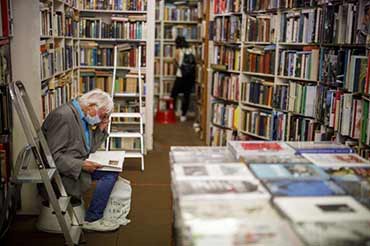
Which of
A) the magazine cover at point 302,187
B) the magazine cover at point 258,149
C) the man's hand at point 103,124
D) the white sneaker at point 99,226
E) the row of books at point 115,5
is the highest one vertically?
the row of books at point 115,5

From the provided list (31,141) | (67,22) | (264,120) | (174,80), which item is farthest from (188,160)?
(174,80)

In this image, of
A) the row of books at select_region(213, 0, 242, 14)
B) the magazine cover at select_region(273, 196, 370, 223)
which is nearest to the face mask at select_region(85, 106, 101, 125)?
the magazine cover at select_region(273, 196, 370, 223)

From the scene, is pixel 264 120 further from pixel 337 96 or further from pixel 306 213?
pixel 306 213

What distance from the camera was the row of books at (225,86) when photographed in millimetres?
5453

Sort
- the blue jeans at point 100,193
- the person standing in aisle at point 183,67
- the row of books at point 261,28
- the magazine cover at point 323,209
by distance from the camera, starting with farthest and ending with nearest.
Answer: the person standing in aisle at point 183,67
the row of books at point 261,28
the blue jeans at point 100,193
the magazine cover at point 323,209

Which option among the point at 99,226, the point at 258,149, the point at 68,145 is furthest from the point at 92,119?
the point at 258,149

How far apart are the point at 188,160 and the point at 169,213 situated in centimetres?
186

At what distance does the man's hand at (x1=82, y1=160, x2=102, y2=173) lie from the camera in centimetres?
328

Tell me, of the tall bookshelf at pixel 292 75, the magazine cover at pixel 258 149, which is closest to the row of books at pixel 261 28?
the tall bookshelf at pixel 292 75

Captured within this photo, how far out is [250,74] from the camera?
5.27 m

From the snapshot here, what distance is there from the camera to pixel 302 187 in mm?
1817

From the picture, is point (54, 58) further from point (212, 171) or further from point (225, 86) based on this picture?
point (212, 171)

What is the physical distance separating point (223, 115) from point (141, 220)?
2.38 metres

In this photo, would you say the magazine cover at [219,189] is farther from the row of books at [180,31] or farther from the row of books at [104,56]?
the row of books at [180,31]
